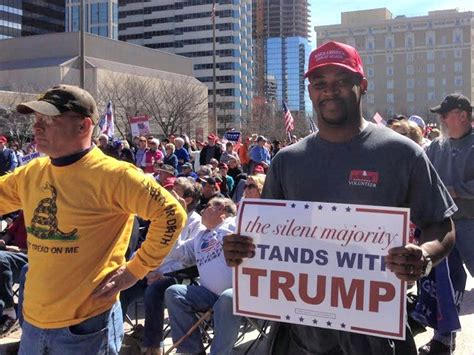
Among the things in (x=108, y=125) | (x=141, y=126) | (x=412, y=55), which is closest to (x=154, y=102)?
(x=141, y=126)

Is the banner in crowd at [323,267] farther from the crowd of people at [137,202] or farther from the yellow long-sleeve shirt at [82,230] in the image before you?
the yellow long-sleeve shirt at [82,230]

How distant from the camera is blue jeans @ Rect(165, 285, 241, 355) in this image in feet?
14.7

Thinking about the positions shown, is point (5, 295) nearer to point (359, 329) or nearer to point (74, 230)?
point (74, 230)

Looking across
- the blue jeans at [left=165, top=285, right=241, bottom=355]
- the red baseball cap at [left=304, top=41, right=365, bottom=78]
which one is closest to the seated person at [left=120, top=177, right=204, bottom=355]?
the blue jeans at [left=165, top=285, right=241, bottom=355]

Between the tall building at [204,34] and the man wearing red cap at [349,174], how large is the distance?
377 ft

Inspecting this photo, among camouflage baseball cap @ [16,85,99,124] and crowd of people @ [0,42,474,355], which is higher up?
camouflage baseball cap @ [16,85,99,124]

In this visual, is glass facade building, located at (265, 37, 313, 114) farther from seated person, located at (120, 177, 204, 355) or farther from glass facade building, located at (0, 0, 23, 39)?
seated person, located at (120, 177, 204, 355)

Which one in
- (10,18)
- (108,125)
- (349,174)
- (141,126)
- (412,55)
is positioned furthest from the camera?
(412,55)

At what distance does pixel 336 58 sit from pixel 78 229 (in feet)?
4.39

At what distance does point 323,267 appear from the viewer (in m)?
2.38

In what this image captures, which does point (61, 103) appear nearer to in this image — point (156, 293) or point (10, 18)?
point (156, 293)

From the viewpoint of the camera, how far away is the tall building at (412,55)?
11975 centimetres

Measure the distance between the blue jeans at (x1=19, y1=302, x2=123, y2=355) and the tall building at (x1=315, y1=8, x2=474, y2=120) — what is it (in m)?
120

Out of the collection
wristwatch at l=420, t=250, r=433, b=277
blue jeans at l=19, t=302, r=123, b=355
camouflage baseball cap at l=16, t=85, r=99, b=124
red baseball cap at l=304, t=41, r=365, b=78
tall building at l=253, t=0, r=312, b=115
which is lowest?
blue jeans at l=19, t=302, r=123, b=355
